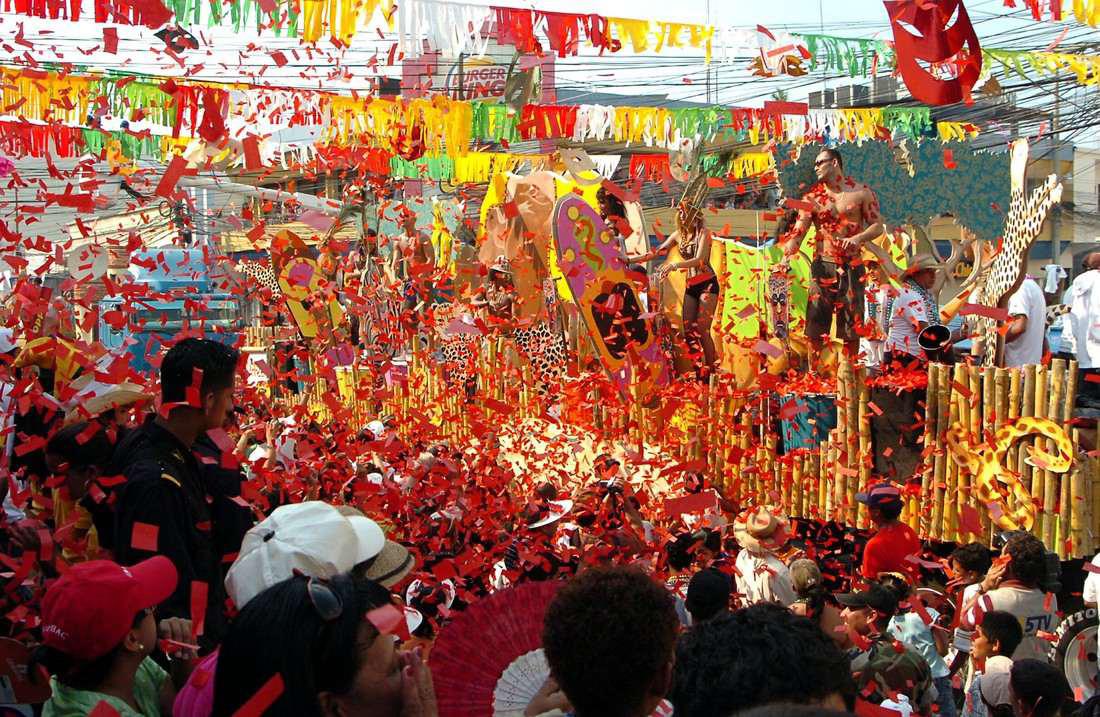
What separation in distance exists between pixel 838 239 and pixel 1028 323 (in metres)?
1.45

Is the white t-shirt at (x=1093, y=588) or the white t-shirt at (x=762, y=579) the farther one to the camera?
the white t-shirt at (x=762, y=579)

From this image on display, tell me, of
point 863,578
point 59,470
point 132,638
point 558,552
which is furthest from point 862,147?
point 132,638

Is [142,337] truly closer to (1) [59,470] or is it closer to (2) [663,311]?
(2) [663,311]

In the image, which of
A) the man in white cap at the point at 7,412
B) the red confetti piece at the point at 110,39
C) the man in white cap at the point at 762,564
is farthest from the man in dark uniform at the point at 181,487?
the red confetti piece at the point at 110,39

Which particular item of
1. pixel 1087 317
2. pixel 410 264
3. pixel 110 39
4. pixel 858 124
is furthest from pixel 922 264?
pixel 410 264

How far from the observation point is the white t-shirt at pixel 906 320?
8.38 m

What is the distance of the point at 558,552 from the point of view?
17.8 ft

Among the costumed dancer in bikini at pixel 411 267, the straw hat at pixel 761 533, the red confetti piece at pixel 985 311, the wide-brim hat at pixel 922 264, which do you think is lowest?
the straw hat at pixel 761 533

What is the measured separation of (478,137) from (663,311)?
4.91 m

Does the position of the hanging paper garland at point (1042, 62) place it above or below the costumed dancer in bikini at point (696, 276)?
above

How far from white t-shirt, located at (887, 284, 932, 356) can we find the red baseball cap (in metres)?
6.69

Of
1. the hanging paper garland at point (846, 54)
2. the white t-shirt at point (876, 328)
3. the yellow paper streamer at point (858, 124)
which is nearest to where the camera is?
the white t-shirt at point (876, 328)

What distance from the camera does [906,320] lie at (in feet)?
27.7

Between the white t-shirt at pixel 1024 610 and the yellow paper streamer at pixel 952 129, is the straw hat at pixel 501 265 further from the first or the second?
the white t-shirt at pixel 1024 610
